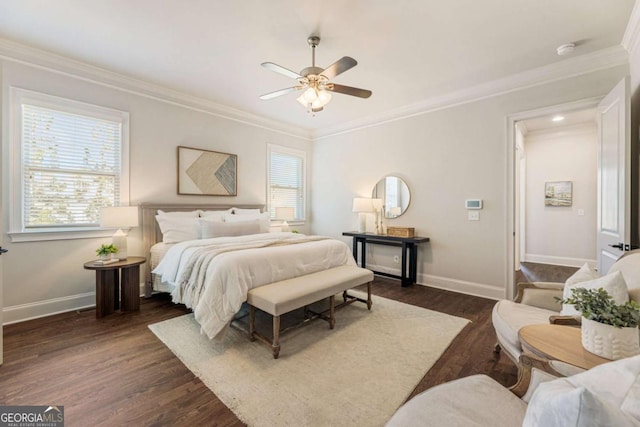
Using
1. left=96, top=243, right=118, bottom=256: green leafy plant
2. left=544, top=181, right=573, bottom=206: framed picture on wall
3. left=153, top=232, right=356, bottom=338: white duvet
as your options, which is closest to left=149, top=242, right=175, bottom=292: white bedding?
left=153, top=232, right=356, bottom=338: white duvet

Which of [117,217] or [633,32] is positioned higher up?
[633,32]

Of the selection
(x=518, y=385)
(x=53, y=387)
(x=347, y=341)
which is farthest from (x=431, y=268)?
(x=53, y=387)

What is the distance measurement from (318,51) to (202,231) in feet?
8.40

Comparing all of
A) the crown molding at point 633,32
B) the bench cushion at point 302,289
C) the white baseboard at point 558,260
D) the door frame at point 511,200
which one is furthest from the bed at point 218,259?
the white baseboard at point 558,260

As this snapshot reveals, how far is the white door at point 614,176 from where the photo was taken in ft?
7.53

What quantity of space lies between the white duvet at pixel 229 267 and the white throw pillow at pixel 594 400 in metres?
2.13

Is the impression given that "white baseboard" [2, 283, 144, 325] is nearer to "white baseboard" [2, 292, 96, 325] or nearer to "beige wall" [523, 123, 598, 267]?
"white baseboard" [2, 292, 96, 325]

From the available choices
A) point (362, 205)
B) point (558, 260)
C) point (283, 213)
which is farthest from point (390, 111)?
point (558, 260)

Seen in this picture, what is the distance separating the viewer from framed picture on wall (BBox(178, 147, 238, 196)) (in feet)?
13.5

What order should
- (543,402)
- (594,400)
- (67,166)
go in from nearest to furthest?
(594,400) → (543,402) → (67,166)

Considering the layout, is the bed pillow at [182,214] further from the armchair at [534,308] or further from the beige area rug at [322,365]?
the armchair at [534,308]

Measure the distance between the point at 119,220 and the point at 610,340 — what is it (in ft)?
13.3

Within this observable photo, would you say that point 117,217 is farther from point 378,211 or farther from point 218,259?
point 378,211

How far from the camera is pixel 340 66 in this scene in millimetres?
2320
